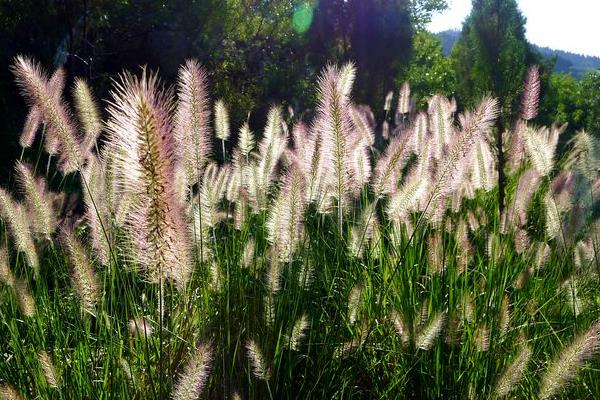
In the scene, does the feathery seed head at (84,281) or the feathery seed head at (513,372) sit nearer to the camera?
the feathery seed head at (513,372)

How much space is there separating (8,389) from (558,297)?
87.1 inches

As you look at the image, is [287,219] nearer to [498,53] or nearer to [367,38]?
[498,53]

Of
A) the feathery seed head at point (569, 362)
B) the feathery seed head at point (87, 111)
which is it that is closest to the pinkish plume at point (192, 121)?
the feathery seed head at point (87, 111)

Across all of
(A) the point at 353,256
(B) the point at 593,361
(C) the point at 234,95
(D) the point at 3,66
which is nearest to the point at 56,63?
(D) the point at 3,66

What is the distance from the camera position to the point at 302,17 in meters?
18.9

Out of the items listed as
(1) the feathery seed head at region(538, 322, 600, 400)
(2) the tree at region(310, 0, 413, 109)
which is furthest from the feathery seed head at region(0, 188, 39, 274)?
(2) the tree at region(310, 0, 413, 109)

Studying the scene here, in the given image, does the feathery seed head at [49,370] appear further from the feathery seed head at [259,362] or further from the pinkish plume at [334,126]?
the pinkish plume at [334,126]

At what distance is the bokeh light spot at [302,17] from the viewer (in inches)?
725

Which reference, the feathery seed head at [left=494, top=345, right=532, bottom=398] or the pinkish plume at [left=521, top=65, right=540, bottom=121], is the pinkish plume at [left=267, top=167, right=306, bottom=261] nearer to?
the feathery seed head at [left=494, top=345, right=532, bottom=398]

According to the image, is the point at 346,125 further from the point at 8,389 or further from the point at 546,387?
the point at 8,389

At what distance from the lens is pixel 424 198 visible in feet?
8.55

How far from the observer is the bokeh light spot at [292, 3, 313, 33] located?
60.4 feet

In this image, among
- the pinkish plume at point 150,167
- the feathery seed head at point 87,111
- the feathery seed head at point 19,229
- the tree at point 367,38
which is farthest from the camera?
the tree at point 367,38

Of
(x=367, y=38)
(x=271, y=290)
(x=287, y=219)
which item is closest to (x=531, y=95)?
(x=287, y=219)
